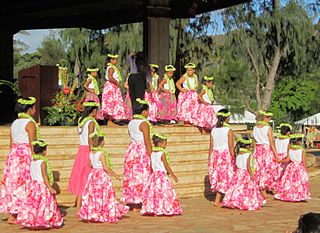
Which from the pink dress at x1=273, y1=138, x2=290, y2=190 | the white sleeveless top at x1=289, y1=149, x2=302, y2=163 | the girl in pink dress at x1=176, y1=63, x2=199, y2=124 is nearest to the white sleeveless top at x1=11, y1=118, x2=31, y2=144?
the white sleeveless top at x1=289, y1=149, x2=302, y2=163

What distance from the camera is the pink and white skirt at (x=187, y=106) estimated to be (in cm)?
1475

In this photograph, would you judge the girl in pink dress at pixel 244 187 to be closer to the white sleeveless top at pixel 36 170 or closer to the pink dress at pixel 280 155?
the pink dress at pixel 280 155

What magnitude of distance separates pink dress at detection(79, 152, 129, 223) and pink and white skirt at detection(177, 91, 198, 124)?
618 cm

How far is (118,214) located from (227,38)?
29076 millimetres

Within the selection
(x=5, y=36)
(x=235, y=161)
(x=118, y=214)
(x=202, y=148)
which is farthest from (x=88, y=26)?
(x=118, y=214)

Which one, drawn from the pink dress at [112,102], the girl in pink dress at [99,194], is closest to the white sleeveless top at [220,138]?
the girl in pink dress at [99,194]

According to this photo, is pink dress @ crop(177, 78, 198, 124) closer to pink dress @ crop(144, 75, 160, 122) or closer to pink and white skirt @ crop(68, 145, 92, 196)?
pink dress @ crop(144, 75, 160, 122)

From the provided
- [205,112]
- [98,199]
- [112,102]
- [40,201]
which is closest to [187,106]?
[205,112]

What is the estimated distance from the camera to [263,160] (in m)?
12.1

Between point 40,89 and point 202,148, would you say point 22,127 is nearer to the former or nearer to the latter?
point 202,148

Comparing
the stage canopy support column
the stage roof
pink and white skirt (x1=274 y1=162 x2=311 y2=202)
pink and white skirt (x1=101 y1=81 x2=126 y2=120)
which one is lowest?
pink and white skirt (x1=274 y1=162 x2=311 y2=202)

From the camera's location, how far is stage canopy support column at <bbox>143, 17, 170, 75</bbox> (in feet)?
55.3

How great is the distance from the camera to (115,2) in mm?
19844

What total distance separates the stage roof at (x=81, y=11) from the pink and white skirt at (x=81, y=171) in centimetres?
1046
